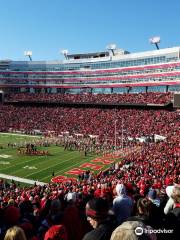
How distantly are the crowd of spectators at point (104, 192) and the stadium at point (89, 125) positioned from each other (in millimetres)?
66

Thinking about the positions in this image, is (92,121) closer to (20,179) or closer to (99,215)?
(20,179)

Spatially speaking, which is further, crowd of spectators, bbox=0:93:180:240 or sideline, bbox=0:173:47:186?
sideline, bbox=0:173:47:186

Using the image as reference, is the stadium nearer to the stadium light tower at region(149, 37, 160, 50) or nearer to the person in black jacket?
the person in black jacket

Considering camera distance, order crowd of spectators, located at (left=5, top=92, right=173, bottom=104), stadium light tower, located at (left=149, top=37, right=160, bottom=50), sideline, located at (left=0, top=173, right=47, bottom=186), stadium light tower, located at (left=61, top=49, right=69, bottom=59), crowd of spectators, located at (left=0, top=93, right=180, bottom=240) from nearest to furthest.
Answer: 1. crowd of spectators, located at (left=0, top=93, right=180, bottom=240)
2. sideline, located at (left=0, top=173, right=47, bottom=186)
3. crowd of spectators, located at (left=5, top=92, right=173, bottom=104)
4. stadium light tower, located at (left=149, top=37, right=160, bottom=50)
5. stadium light tower, located at (left=61, top=49, right=69, bottom=59)

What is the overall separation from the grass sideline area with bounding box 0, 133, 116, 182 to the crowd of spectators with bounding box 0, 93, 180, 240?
3.83 m

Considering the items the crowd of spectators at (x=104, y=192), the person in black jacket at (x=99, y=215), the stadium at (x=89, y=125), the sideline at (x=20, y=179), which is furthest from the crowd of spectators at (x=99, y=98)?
the person in black jacket at (x=99, y=215)

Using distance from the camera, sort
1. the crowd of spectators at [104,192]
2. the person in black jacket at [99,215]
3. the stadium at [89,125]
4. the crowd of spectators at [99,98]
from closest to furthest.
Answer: the person in black jacket at [99,215] < the crowd of spectators at [104,192] < the stadium at [89,125] < the crowd of spectators at [99,98]

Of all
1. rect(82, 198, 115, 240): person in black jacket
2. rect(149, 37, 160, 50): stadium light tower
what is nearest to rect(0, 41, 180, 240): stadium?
rect(82, 198, 115, 240): person in black jacket

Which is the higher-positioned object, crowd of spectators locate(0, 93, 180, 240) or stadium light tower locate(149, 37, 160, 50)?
stadium light tower locate(149, 37, 160, 50)

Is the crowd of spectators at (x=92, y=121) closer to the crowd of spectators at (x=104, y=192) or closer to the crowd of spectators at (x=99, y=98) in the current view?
the crowd of spectators at (x=104, y=192)

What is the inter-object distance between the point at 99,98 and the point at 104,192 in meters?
64.6

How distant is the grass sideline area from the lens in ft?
98.0

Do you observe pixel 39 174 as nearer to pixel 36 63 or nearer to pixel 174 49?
pixel 174 49

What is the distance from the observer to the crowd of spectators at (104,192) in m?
4.00
